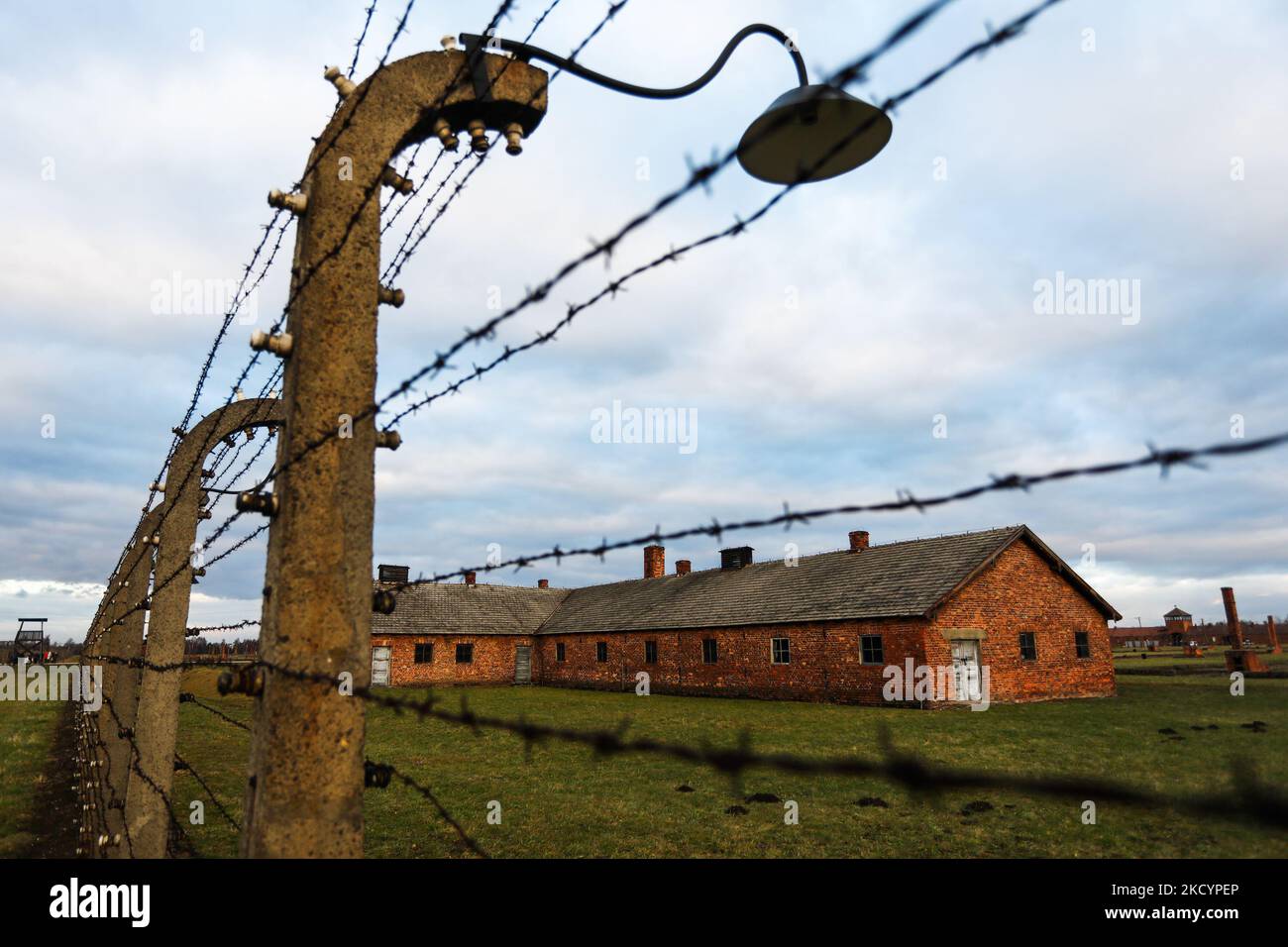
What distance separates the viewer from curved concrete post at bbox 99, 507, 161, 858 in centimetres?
463

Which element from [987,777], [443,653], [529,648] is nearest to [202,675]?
[443,653]

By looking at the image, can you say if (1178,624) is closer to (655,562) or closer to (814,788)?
(655,562)

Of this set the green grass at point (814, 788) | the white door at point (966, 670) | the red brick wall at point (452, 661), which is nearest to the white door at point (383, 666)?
the red brick wall at point (452, 661)

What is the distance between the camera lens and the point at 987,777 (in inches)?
46.9

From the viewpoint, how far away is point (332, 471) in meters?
2.31

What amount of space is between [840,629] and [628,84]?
2159 cm

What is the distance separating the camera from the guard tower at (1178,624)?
57.0 meters

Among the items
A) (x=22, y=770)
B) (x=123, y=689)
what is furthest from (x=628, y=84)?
(x=22, y=770)

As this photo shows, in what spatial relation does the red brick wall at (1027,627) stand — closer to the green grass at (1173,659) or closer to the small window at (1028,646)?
the small window at (1028,646)

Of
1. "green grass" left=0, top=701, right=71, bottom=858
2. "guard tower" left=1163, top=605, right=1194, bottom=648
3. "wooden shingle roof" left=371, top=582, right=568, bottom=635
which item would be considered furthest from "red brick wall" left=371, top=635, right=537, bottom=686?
"guard tower" left=1163, top=605, right=1194, bottom=648

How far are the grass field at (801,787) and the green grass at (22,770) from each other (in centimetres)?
7

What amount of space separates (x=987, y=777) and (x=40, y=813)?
11.5 metres

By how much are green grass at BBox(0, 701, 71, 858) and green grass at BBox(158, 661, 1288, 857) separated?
60.0 inches
